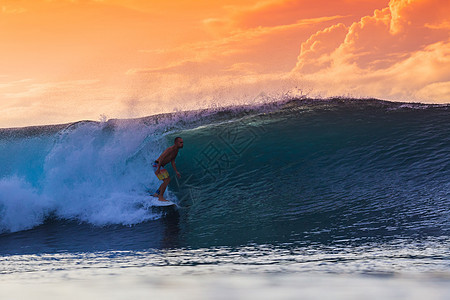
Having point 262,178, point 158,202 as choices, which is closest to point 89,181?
point 158,202

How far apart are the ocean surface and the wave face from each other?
0.03 metres

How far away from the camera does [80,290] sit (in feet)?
9.05

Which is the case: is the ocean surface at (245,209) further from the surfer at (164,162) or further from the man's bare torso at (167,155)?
the man's bare torso at (167,155)

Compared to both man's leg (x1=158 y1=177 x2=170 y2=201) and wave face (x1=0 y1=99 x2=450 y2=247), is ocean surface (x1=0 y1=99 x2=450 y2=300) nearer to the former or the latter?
wave face (x1=0 y1=99 x2=450 y2=247)

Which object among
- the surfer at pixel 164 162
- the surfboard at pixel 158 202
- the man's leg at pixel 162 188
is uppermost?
the surfer at pixel 164 162

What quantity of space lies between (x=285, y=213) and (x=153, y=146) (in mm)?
4209

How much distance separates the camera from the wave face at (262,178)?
615 cm

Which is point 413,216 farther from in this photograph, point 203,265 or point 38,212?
point 38,212

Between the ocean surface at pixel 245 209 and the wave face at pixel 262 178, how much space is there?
0.10 feet

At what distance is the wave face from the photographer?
615 centimetres

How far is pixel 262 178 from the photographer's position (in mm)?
8977

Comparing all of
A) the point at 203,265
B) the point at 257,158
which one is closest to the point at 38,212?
the point at 257,158

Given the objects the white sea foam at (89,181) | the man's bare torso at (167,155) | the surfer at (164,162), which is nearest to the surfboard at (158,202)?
the surfer at (164,162)

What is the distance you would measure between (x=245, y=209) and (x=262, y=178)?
5.73ft
